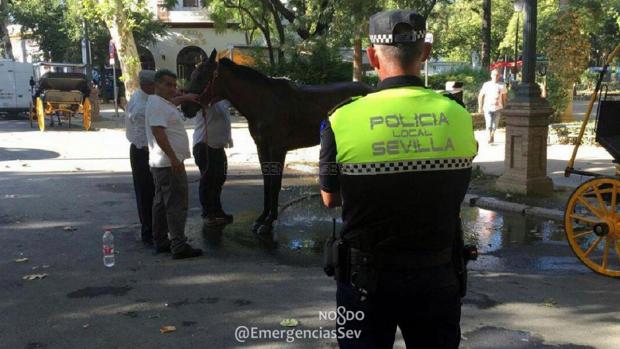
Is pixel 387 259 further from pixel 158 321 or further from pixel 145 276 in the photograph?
pixel 145 276

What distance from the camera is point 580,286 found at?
5613 mm

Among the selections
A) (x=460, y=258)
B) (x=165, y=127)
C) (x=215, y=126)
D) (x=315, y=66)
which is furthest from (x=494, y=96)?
(x=460, y=258)

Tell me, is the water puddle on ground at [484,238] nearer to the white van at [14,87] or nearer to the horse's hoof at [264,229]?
the horse's hoof at [264,229]

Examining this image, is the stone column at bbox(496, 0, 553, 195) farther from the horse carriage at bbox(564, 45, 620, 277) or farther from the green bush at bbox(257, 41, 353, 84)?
the green bush at bbox(257, 41, 353, 84)

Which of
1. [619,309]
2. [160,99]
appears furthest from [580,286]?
[160,99]

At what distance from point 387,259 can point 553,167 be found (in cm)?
1057

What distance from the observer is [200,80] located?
284 inches

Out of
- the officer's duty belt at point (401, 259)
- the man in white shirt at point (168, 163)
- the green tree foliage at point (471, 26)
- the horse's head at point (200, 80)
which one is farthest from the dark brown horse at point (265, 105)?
the green tree foliage at point (471, 26)

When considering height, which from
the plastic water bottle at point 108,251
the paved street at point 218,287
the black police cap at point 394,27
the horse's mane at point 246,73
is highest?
the black police cap at point 394,27

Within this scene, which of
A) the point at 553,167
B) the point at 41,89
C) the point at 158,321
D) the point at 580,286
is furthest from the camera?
the point at 41,89

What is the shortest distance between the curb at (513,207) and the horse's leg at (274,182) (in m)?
3.29

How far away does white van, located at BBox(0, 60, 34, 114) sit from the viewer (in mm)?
27047

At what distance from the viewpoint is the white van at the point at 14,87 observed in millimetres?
27047

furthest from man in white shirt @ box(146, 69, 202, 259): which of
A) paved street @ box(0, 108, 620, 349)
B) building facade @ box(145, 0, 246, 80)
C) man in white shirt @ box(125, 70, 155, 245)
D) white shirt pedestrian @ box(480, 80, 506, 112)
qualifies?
building facade @ box(145, 0, 246, 80)
